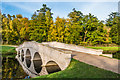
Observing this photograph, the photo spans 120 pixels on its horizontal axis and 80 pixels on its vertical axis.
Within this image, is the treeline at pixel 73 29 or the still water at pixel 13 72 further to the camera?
the treeline at pixel 73 29

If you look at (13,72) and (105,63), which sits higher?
(105,63)

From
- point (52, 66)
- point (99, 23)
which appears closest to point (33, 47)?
point (52, 66)

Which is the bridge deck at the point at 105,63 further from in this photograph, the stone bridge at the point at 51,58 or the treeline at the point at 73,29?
the treeline at the point at 73,29

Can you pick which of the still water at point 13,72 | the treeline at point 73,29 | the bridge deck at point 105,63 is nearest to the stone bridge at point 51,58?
the still water at point 13,72

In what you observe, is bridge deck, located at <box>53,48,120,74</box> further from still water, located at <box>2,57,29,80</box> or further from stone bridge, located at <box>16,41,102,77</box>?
still water, located at <box>2,57,29,80</box>

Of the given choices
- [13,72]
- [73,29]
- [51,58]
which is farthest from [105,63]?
[73,29]

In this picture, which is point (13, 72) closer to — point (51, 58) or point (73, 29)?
point (51, 58)

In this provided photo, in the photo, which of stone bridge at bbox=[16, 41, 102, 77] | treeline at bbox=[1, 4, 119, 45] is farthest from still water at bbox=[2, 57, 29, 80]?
treeline at bbox=[1, 4, 119, 45]

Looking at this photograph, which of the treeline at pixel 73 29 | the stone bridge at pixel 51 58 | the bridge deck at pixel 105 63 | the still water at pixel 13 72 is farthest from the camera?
the treeline at pixel 73 29

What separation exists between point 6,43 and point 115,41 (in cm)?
4454

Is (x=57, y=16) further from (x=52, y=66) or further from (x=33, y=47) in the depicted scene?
(x=52, y=66)

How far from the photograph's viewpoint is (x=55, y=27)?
120 feet

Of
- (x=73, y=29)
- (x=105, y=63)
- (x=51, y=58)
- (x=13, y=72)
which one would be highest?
(x=73, y=29)

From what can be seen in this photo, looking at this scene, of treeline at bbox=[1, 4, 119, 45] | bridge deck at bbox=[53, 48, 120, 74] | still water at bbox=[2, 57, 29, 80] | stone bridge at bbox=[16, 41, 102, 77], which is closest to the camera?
bridge deck at bbox=[53, 48, 120, 74]
